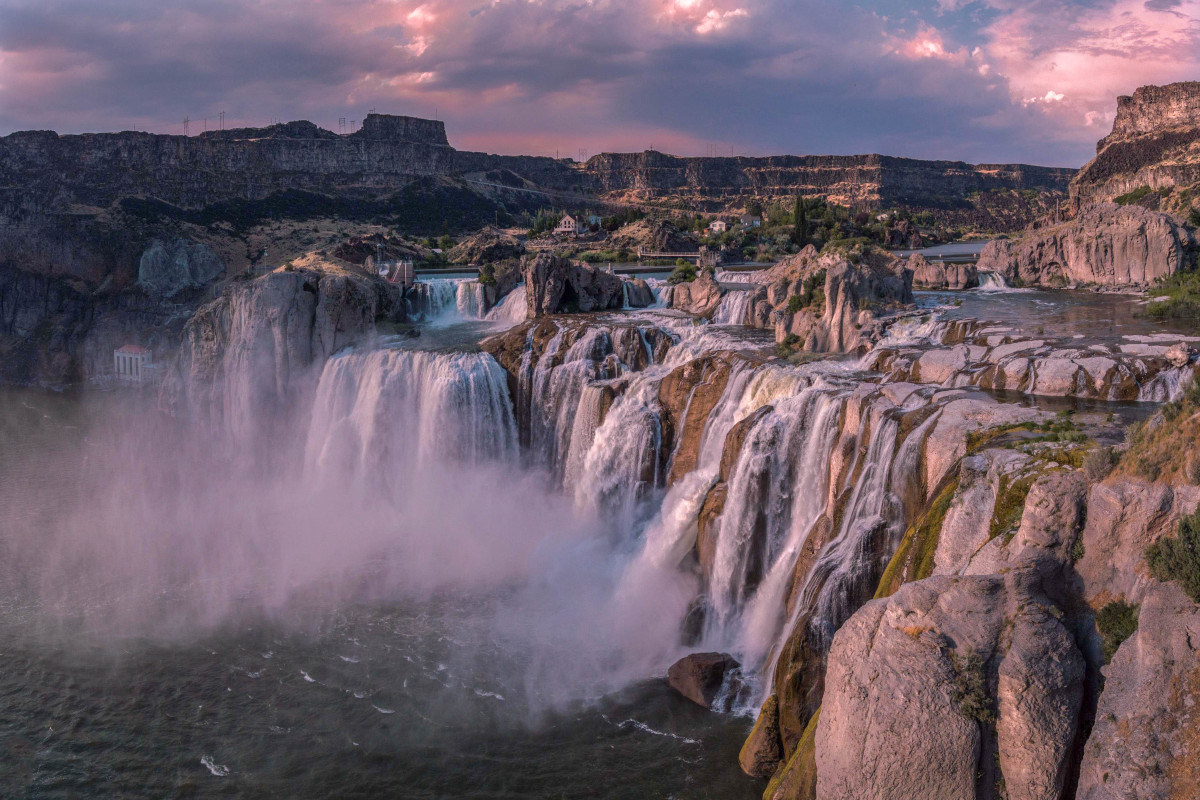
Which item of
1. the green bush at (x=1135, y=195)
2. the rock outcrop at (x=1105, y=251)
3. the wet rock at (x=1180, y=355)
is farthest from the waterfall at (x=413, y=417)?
the green bush at (x=1135, y=195)

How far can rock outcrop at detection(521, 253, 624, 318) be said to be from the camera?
39.1 meters

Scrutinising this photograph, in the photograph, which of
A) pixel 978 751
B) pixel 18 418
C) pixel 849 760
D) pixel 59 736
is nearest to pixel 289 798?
pixel 59 736

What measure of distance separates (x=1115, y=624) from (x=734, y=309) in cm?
2577

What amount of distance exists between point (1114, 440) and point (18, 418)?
183ft

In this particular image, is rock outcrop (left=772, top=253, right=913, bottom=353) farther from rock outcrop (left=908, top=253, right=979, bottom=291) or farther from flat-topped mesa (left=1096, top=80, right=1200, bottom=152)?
flat-topped mesa (left=1096, top=80, right=1200, bottom=152)

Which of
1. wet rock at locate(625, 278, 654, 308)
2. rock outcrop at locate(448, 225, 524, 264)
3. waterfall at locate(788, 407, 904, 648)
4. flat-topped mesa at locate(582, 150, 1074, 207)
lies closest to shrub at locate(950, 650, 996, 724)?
waterfall at locate(788, 407, 904, 648)

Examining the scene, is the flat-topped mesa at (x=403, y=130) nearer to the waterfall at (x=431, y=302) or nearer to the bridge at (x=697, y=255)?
the bridge at (x=697, y=255)

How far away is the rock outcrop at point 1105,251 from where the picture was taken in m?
38.7

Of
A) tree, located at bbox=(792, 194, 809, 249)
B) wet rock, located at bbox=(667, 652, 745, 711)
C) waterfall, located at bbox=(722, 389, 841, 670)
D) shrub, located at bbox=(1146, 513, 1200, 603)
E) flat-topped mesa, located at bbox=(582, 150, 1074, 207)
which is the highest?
flat-topped mesa, located at bbox=(582, 150, 1074, 207)

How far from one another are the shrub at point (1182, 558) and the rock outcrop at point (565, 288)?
1229 inches

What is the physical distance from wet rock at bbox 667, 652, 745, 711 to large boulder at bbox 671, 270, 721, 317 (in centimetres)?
2016

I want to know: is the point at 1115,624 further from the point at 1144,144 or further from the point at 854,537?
the point at 1144,144

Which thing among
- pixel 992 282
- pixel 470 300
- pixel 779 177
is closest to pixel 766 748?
pixel 470 300

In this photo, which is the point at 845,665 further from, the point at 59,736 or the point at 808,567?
the point at 59,736
